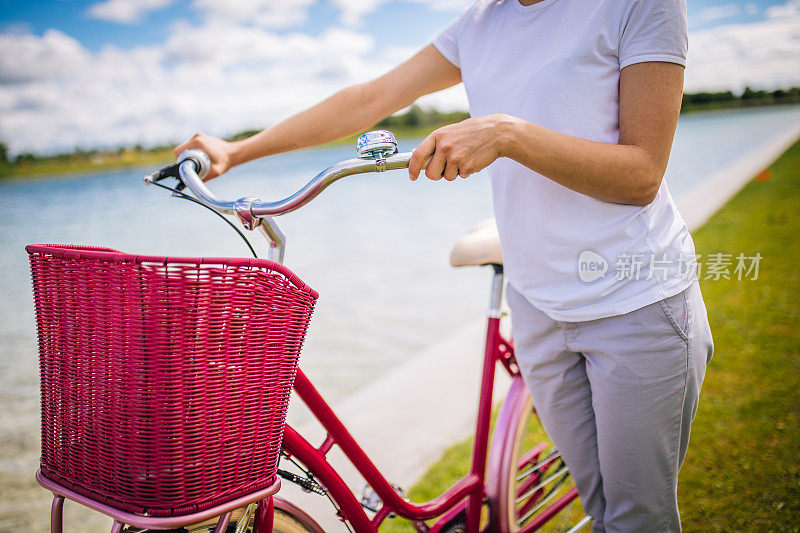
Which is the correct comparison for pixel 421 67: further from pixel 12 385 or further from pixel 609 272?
pixel 12 385

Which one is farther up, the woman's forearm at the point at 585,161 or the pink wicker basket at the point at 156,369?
the woman's forearm at the point at 585,161

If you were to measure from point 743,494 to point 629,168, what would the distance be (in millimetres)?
2063

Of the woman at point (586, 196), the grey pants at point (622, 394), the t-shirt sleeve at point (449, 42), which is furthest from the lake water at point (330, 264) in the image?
the grey pants at point (622, 394)

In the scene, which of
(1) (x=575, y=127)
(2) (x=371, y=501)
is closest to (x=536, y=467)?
(2) (x=371, y=501)

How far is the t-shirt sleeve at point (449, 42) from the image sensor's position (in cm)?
144

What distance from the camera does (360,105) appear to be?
59.7 inches

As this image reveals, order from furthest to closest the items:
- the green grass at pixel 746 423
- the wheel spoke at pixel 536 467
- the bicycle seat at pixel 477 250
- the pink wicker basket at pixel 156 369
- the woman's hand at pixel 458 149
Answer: the green grass at pixel 746 423
the wheel spoke at pixel 536 467
the bicycle seat at pixel 477 250
the woman's hand at pixel 458 149
the pink wicker basket at pixel 156 369

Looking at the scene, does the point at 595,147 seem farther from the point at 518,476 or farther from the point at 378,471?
the point at 518,476

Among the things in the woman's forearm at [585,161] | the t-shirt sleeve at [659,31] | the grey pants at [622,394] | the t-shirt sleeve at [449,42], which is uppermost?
the t-shirt sleeve at [449,42]

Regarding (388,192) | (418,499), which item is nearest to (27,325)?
(418,499)

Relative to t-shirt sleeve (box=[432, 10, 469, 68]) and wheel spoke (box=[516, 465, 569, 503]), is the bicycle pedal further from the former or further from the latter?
t-shirt sleeve (box=[432, 10, 469, 68])

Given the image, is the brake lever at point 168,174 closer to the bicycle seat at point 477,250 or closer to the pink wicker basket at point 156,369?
the pink wicker basket at point 156,369

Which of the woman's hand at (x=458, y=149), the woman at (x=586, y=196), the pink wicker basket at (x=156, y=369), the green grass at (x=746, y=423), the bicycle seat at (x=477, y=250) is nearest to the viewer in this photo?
the pink wicker basket at (x=156, y=369)

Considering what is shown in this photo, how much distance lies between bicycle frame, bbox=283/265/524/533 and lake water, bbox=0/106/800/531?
1.76 ft
